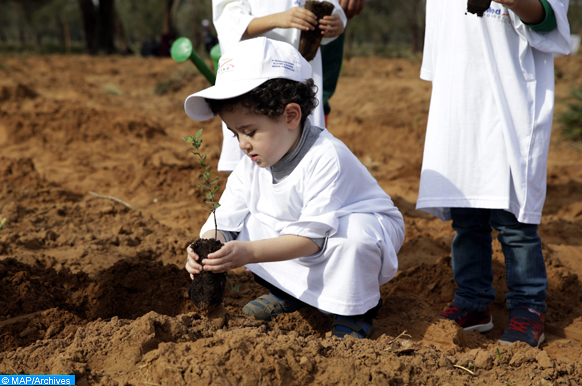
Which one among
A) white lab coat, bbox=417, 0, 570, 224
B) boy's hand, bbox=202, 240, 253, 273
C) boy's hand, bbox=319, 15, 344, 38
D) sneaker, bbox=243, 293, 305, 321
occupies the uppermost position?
boy's hand, bbox=319, 15, 344, 38

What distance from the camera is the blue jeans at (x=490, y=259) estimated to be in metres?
2.20

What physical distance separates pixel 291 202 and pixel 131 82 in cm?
1167

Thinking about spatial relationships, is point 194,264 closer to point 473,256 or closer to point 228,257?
point 228,257

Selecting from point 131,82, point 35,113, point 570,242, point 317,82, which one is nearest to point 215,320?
point 317,82

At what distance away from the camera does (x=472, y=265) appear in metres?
2.34

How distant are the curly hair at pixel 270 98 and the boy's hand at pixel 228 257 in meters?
0.50

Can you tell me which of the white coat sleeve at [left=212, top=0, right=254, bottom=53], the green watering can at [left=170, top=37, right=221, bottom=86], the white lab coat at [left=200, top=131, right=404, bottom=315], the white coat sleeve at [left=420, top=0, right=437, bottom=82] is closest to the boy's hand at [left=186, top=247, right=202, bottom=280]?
the white lab coat at [left=200, top=131, right=404, bottom=315]

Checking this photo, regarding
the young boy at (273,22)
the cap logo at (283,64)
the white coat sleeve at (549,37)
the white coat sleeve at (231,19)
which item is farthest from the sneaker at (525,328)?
the white coat sleeve at (231,19)

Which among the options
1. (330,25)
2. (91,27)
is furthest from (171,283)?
(91,27)

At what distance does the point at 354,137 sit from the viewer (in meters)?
6.62

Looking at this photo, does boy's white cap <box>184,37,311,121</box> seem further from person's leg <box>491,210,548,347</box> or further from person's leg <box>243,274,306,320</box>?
person's leg <box>491,210,548,347</box>

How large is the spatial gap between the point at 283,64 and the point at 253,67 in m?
0.11

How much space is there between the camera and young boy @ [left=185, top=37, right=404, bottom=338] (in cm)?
179

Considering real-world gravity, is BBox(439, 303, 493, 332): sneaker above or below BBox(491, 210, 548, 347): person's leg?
below
